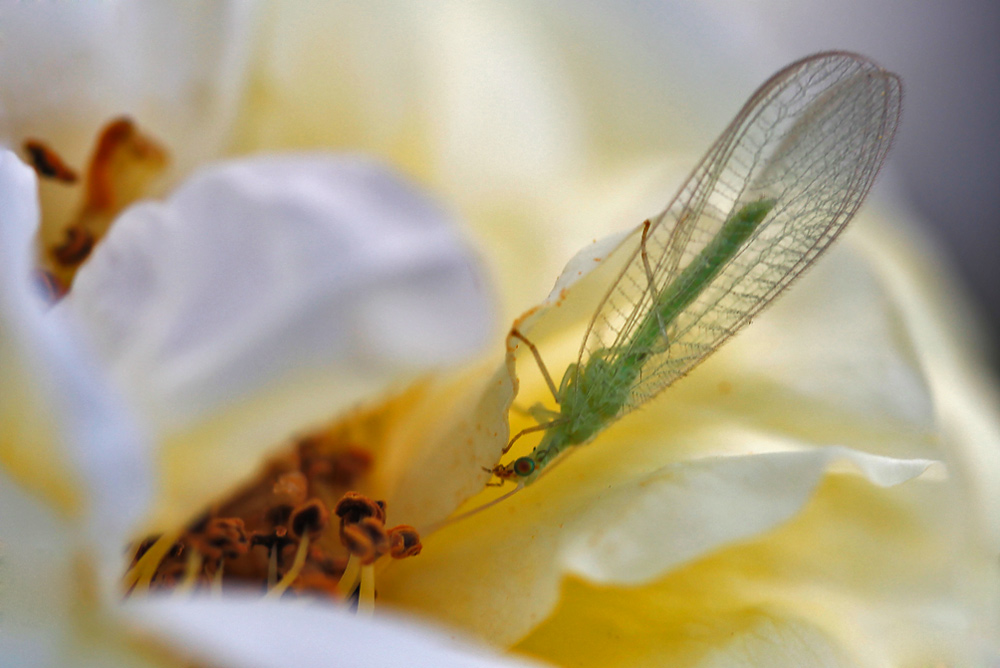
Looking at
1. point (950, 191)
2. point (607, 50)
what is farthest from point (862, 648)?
point (950, 191)

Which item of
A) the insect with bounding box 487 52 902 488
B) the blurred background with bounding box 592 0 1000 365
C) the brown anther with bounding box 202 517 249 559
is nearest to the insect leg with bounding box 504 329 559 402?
the insect with bounding box 487 52 902 488

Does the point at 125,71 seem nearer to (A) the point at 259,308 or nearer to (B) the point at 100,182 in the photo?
(B) the point at 100,182

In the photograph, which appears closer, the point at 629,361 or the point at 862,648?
the point at 862,648

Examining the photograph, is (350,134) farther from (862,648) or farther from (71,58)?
(862,648)

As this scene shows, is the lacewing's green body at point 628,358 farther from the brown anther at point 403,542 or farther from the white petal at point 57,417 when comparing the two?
the white petal at point 57,417

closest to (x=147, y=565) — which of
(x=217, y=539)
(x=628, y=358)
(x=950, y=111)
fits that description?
(x=217, y=539)

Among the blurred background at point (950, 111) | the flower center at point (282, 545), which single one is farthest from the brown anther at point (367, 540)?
the blurred background at point (950, 111)
